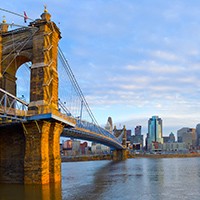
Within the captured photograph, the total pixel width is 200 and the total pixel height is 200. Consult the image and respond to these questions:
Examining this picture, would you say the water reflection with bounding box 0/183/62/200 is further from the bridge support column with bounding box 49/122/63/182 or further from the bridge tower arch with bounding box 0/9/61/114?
the bridge tower arch with bounding box 0/9/61/114

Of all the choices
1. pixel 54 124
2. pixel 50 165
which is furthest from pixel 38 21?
pixel 50 165

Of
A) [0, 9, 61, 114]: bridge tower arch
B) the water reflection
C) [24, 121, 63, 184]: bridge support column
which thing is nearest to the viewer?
the water reflection

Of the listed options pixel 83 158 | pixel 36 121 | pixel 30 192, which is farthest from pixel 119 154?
pixel 30 192

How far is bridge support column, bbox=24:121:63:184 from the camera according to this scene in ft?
110

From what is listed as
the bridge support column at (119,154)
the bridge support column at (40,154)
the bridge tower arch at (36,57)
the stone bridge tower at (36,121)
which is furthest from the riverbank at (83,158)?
the bridge support column at (40,154)

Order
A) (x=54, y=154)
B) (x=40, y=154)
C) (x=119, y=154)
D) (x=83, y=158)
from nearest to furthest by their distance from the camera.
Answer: (x=40, y=154)
(x=54, y=154)
(x=119, y=154)
(x=83, y=158)

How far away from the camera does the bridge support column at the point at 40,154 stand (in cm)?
3341

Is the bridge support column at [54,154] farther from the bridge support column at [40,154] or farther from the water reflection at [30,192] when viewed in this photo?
the water reflection at [30,192]

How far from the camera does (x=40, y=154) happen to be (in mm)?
33594

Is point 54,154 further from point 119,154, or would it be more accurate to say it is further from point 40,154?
point 119,154

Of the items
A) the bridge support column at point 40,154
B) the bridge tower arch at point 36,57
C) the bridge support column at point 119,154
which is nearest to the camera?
the bridge support column at point 40,154

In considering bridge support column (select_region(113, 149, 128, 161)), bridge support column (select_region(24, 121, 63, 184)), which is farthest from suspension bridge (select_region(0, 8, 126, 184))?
bridge support column (select_region(113, 149, 128, 161))

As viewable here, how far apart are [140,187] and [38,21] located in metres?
23.3

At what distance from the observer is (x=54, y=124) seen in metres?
36.0
